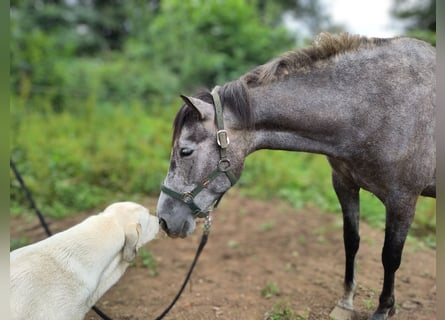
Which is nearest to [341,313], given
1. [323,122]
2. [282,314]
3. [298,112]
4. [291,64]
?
[282,314]

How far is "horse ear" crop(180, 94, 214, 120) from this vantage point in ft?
9.08

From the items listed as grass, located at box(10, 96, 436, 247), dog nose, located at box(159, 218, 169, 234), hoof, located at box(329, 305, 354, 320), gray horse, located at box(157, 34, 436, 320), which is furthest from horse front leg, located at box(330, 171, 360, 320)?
grass, located at box(10, 96, 436, 247)

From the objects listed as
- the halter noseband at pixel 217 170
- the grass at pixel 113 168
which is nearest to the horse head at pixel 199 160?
the halter noseband at pixel 217 170

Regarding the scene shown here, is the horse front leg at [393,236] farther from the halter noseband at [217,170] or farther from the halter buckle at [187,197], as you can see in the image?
the halter buckle at [187,197]

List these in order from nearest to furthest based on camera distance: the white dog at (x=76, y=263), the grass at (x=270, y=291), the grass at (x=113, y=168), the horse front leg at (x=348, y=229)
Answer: the white dog at (x=76, y=263)
the horse front leg at (x=348, y=229)
the grass at (x=270, y=291)
the grass at (x=113, y=168)

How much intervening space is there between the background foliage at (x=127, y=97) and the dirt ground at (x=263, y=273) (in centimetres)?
84

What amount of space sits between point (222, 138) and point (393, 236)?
1.43 meters

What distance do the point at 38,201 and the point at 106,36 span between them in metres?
14.8

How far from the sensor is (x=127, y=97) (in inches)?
472

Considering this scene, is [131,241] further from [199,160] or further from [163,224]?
[199,160]

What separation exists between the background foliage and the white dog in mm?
1523

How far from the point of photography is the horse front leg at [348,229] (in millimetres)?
3490

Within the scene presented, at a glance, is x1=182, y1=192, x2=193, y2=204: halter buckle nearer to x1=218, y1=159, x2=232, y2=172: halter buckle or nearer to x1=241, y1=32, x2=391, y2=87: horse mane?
x1=218, y1=159, x2=232, y2=172: halter buckle

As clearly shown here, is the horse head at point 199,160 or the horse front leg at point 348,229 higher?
the horse head at point 199,160
